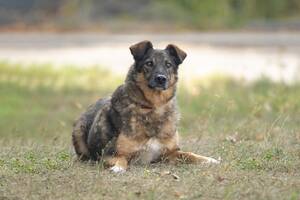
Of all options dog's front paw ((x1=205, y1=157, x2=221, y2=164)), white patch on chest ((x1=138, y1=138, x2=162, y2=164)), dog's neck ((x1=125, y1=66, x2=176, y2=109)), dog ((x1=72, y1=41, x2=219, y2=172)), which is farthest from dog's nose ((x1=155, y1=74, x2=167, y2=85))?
dog's front paw ((x1=205, y1=157, x2=221, y2=164))

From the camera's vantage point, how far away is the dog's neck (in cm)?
873

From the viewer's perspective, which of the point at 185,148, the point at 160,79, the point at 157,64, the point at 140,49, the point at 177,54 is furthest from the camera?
the point at 185,148

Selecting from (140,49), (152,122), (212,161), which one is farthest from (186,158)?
(140,49)

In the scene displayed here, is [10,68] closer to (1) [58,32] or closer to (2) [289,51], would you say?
(2) [289,51]

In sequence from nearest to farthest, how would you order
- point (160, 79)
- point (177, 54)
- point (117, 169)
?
point (117, 169) → point (160, 79) → point (177, 54)

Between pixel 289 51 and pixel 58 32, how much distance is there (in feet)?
30.2

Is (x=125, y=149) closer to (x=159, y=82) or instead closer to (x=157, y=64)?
(x=159, y=82)

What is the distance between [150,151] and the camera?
8.71 meters

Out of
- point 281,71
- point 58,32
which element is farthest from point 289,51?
point 58,32

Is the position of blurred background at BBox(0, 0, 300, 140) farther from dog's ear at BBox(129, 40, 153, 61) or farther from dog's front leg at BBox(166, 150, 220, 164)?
dog's ear at BBox(129, 40, 153, 61)

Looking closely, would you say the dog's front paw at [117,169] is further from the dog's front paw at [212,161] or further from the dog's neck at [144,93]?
the dog's front paw at [212,161]

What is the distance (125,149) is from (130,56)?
12639mm

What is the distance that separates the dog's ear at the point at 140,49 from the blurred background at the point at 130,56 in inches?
52.7

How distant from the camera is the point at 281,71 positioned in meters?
17.8
